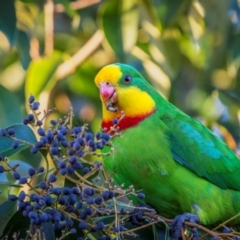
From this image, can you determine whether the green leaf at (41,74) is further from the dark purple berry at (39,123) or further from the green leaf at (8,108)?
the dark purple berry at (39,123)

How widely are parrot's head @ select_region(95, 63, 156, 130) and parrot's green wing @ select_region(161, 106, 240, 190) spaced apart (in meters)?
0.09

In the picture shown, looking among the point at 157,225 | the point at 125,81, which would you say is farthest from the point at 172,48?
the point at 157,225

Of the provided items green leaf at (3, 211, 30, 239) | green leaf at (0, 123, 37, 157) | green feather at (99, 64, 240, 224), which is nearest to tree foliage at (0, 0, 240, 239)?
green feather at (99, 64, 240, 224)

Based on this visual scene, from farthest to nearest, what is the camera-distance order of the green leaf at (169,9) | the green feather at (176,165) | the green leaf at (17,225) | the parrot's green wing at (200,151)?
the green leaf at (169,9) < the parrot's green wing at (200,151) < the green feather at (176,165) < the green leaf at (17,225)

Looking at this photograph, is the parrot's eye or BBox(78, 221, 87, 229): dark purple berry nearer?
BBox(78, 221, 87, 229): dark purple berry

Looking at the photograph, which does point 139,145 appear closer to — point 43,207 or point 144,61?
point 43,207

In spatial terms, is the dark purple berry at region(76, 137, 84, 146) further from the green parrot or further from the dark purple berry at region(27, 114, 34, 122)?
the green parrot

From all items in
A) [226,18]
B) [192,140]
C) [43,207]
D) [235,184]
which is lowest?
[235,184]

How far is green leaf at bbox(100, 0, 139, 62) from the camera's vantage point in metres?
2.75

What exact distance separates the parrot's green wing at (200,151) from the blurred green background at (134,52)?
0.45 meters

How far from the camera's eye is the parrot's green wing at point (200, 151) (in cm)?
232

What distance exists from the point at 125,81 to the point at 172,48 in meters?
0.70

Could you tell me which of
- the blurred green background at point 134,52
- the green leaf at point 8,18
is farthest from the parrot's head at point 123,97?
the green leaf at point 8,18

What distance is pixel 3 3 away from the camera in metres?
2.08
